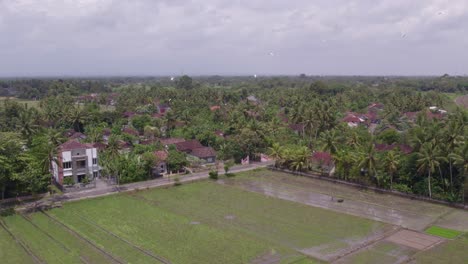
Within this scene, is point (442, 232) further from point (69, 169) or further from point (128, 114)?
point (128, 114)

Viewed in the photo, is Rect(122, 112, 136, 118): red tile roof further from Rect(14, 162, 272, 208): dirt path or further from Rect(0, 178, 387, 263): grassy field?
Rect(0, 178, 387, 263): grassy field

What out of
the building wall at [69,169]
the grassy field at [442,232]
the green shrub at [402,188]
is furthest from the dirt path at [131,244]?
the green shrub at [402,188]

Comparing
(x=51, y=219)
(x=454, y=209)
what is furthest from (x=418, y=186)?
(x=51, y=219)

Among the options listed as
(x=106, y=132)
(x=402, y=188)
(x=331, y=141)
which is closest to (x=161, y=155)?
(x=331, y=141)

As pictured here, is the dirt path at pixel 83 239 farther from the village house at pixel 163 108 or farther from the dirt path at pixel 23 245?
the village house at pixel 163 108

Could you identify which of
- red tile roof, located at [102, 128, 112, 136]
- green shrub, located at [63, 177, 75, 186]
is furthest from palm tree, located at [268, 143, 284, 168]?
red tile roof, located at [102, 128, 112, 136]

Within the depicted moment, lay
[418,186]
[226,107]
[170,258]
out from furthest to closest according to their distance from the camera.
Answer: [226,107] → [418,186] → [170,258]

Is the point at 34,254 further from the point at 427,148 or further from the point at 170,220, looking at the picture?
the point at 427,148
